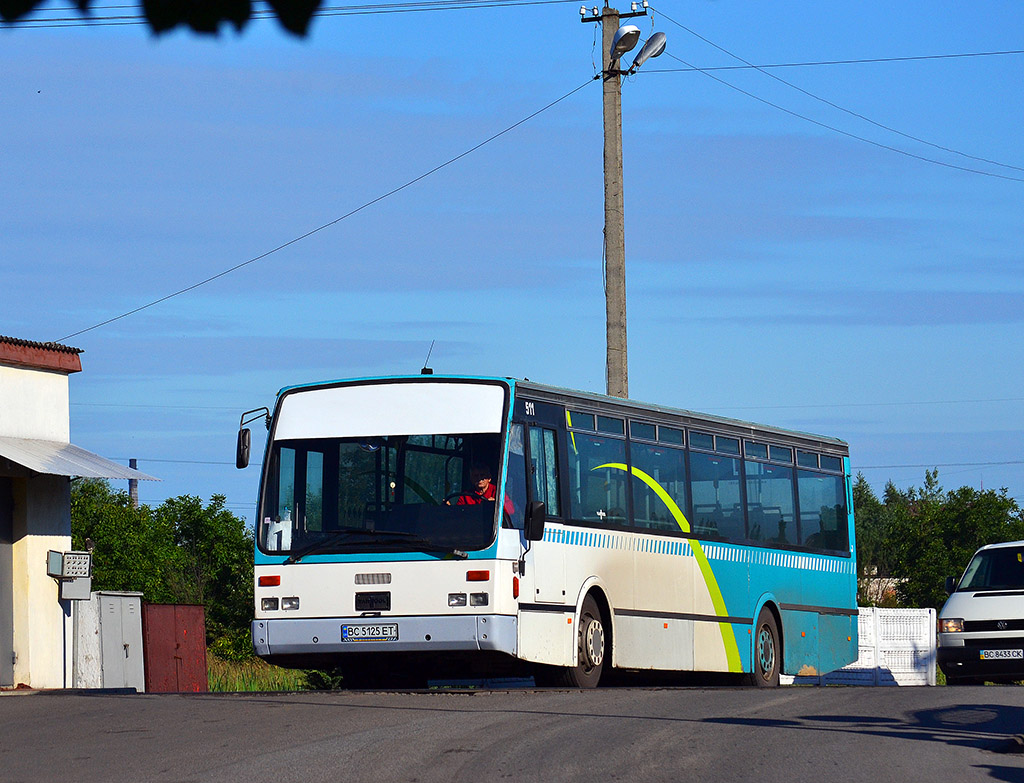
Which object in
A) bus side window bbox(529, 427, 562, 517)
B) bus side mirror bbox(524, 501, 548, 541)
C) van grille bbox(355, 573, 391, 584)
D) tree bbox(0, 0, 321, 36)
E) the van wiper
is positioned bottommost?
van grille bbox(355, 573, 391, 584)

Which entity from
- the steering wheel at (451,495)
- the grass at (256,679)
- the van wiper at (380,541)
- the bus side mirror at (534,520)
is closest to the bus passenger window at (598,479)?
the bus side mirror at (534,520)

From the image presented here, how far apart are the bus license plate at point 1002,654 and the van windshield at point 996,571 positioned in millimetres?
1080

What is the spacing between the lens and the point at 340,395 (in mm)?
16906

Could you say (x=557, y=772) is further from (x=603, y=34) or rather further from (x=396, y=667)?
(x=603, y=34)

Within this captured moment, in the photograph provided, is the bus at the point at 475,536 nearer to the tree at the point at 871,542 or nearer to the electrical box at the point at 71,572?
the electrical box at the point at 71,572

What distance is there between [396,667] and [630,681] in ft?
15.9

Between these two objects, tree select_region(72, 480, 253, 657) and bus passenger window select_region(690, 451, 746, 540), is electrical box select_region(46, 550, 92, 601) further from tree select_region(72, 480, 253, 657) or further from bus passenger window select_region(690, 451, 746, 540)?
tree select_region(72, 480, 253, 657)

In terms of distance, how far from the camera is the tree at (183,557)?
174ft

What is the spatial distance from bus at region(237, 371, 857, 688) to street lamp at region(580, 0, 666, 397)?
138 inches

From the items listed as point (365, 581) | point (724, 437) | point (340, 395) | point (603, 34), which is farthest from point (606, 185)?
point (365, 581)

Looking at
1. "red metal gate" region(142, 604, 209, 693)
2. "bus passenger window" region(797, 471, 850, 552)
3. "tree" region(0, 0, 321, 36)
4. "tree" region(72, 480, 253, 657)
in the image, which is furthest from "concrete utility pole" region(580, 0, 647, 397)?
"tree" region(72, 480, 253, 657)

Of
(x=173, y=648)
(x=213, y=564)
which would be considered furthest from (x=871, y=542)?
(x=173, y=648)

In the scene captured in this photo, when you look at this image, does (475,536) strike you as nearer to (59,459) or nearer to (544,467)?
(544,467)

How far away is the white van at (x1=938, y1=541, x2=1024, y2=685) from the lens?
66.7 ft
